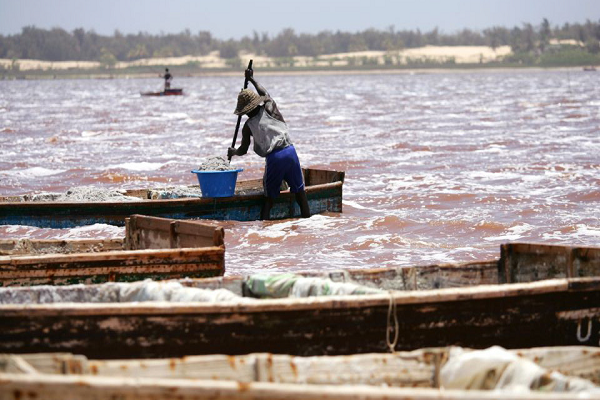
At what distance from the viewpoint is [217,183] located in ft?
34.9

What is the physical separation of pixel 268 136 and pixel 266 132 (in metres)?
0.06

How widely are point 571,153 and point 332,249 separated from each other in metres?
14.0

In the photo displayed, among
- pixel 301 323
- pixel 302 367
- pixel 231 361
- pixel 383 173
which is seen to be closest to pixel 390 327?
pixel 301 323

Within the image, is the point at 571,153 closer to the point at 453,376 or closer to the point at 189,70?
the point at 453,376

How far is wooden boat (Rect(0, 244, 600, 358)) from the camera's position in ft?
15.4

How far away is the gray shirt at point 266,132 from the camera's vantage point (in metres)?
10.1

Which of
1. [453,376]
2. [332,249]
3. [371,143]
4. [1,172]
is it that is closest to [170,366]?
[453,376]

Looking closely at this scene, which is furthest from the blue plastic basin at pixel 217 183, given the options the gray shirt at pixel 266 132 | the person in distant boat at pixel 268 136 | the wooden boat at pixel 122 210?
the gray shirt at pixel 266 132

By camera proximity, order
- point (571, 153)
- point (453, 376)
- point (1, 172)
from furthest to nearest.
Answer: point (571, 153) → point (1, 172) → point (453, 376)

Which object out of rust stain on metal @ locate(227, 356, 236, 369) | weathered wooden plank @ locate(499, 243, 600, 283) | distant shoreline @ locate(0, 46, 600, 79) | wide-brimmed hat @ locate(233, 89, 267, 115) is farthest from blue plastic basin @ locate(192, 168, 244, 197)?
distant shoreline @ locate(0, 46, 600, 79)

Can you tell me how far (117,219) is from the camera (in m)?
10.4

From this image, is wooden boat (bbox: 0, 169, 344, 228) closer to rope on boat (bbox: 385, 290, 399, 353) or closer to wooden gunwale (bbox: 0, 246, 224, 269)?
wooden gunwale (bbox: 0, 246, 224, 269)

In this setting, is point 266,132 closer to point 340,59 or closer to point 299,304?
point 299,304

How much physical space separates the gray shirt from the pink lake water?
124cm
